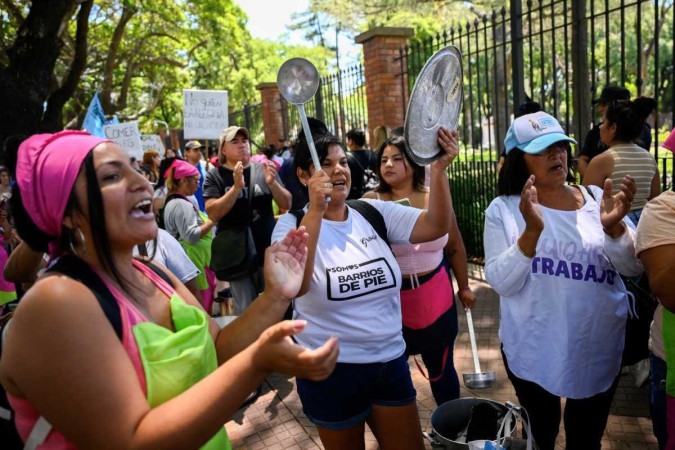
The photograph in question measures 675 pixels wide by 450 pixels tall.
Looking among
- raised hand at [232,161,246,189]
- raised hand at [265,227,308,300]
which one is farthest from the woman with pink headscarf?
raised hand at [232,161,246,189]

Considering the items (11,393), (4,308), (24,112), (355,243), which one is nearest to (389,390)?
(355,243)

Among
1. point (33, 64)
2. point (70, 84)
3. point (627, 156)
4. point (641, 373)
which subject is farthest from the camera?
point (70, 84)

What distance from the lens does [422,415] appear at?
11.8 ft

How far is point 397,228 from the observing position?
Answer: 2482mm

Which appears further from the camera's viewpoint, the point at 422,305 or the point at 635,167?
the point at 635,167

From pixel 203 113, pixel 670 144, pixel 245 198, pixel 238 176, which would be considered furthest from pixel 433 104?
pixel 203 113

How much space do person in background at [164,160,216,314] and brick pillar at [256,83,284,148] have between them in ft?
30.1

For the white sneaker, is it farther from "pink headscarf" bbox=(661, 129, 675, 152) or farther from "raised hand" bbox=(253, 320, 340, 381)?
"raised hand" bbox=(253, 320, 340, 381)

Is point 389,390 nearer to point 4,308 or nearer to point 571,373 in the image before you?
point 571,373

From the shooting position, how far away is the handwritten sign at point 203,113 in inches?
265

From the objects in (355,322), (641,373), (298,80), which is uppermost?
(298,80)

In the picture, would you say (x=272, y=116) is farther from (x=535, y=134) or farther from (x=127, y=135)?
(x=535, y=134)

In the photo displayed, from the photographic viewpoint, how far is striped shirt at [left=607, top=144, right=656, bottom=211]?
11.6 feet

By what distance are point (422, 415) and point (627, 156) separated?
7.70 ft
